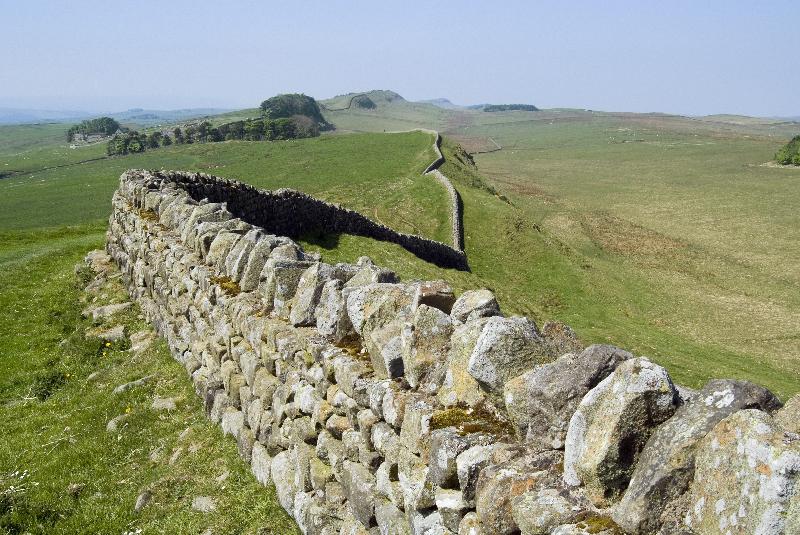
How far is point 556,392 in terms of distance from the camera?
4324 mm

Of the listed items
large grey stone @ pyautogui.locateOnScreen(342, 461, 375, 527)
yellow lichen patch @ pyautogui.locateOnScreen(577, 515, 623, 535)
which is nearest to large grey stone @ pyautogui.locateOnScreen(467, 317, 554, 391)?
yellow lichen patch @ pyautogui.locateOnScreen(577, 515, 623, 535)

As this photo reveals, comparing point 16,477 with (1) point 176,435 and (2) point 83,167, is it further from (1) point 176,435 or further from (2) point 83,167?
(2) point 83,167

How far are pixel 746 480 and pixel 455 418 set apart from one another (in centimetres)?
251

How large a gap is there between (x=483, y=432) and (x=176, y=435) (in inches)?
281

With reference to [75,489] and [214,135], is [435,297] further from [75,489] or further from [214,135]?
[214,135]

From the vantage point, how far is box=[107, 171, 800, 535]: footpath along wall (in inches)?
133

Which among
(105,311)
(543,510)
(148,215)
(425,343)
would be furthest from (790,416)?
(148,215)

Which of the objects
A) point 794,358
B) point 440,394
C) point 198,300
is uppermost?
point 440,394

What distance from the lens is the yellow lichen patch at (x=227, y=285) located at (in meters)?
10.4

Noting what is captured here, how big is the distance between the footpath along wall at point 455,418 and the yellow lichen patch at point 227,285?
0.17 feet

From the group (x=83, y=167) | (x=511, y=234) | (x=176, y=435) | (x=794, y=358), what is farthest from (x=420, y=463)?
(x=83, y=167)

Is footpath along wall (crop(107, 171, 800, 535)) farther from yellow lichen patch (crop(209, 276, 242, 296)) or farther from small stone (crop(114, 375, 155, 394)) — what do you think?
small stone (crop(114, 375, 155, 394))

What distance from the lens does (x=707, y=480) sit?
3.20m

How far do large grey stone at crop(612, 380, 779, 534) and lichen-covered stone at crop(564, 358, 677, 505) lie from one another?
148 millimetres
